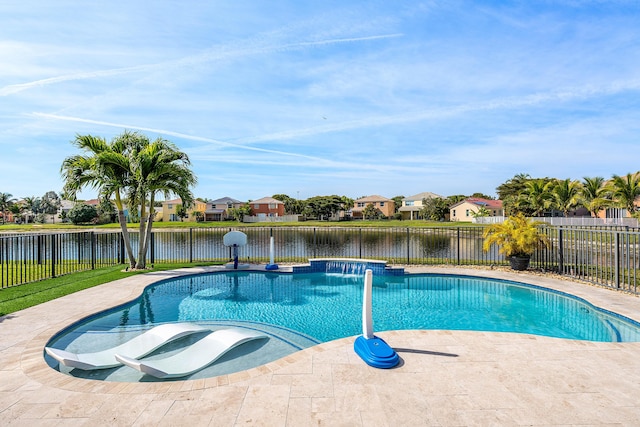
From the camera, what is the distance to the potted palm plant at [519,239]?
950 cm

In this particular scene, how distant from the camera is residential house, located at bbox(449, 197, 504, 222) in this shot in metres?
48.6

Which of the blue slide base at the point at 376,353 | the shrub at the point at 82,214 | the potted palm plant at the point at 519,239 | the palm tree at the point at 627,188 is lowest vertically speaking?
the blue slide base at the point at 376,353

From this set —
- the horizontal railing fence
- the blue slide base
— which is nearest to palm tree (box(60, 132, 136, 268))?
the horizontal railing fence

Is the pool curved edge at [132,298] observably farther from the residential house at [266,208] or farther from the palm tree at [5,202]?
the palm tree at [5,202]

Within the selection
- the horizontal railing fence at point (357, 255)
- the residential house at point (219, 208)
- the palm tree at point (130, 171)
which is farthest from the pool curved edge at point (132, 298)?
the residential house at point (219, 208)

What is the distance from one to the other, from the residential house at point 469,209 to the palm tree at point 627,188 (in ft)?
74.5

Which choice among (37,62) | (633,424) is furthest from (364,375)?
(37,62)

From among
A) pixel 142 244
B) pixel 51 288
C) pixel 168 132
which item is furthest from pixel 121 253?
pixel 168 132

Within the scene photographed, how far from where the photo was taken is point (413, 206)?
205ft

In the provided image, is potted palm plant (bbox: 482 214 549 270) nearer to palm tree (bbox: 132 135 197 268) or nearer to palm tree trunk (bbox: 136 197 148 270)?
palm tree (bbox: 132 135 197 268)

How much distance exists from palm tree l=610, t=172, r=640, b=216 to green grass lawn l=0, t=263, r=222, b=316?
30161mm

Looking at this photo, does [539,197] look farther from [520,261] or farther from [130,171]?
[130,171]

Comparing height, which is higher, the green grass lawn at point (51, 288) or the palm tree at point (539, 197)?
the palm tree at point (539, 197)

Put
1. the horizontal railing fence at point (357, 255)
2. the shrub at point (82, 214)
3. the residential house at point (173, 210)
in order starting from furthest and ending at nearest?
the residential house at point (173, 210) → the shrub at point (82, 214) → the horizontal railing fence at point (357, 255)
